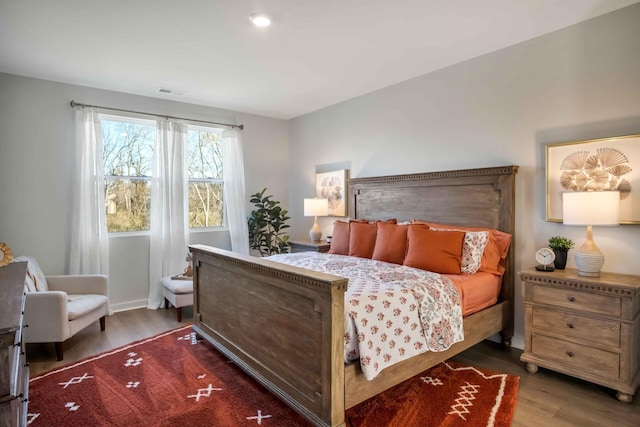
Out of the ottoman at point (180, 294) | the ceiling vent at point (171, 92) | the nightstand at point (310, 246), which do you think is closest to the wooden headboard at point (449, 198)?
the nightstand at point (310, 246)

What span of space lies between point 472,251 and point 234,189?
3.37 metres

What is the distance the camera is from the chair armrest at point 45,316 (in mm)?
→ 2896

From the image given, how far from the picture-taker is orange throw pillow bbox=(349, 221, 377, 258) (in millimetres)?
3588

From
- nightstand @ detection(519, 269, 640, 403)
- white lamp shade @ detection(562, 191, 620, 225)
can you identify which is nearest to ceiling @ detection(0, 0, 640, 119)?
white lamp shade @ detection(562, 191, 620, 225)

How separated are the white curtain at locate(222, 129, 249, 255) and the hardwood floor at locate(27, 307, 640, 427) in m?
1.49

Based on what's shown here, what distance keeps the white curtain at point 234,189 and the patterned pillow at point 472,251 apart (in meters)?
3.17

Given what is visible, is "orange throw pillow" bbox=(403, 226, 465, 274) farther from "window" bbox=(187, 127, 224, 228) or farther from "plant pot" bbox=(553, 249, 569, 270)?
"window" bbox=(187, 127, 224, 228)

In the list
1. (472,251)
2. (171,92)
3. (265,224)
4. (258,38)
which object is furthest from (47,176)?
(472,251)

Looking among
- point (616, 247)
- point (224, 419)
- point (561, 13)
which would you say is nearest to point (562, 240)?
point (616, 247)

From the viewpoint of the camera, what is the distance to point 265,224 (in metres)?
5.22

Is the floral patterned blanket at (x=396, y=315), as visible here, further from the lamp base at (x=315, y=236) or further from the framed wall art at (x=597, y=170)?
the lamp base at (x=315, y=236)

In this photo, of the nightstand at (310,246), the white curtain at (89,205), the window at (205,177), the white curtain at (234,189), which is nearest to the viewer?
the white curtain at (89,205)

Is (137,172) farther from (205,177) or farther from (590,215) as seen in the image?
(590,215)

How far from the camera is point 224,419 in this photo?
2.14 meters
